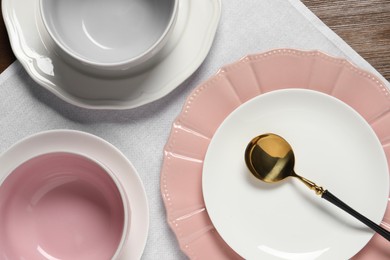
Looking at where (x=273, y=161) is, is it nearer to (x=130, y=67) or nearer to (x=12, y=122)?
(x=130, y=67)

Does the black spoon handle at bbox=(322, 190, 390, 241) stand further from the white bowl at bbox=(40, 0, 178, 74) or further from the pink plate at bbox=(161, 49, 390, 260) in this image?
the white bowl at bbox=(40, 0, 178, 74)

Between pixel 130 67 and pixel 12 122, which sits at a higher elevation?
pixel 130 67

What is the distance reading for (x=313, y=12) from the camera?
2.46ft

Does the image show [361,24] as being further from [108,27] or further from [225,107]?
[108,27]

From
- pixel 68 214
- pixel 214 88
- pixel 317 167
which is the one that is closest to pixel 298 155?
pixel 317 167

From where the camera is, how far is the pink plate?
0.70 m

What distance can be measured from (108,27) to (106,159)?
16 cm

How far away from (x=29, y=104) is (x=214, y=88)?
0.77 ft

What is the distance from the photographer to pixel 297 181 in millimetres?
712

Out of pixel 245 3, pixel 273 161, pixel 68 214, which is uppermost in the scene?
pixel 245 3

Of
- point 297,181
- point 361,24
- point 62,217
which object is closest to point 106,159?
point 62,217

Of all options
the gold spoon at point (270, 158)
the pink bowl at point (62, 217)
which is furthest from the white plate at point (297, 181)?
the pink bowl at point (62, 217)

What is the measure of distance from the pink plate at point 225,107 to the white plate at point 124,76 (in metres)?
0.04

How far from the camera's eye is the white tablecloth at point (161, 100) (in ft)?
2.43
